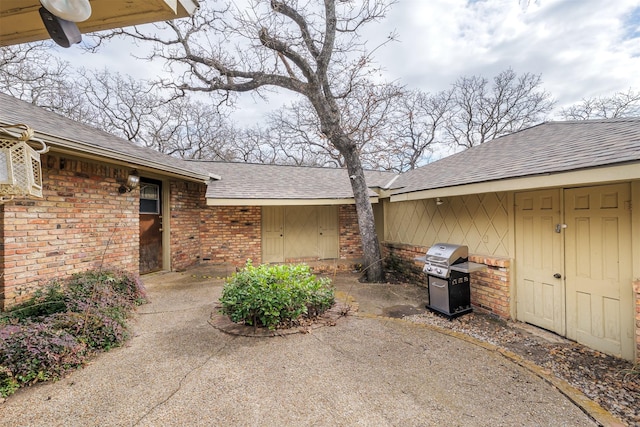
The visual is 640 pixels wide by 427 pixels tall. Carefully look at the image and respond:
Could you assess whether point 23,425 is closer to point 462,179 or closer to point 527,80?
point 462,179

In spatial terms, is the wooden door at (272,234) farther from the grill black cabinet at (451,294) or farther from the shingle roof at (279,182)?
the grill black cabinet at (451,294)

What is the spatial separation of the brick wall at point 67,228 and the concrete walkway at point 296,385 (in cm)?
162

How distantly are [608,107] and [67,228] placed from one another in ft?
66.9

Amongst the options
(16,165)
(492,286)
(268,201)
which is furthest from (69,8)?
(268,201)

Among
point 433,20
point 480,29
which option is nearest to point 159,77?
point 433,20

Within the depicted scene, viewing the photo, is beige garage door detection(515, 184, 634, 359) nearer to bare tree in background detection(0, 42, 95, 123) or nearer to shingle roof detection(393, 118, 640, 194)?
shingle roof detection(393, 118, 640, 194)

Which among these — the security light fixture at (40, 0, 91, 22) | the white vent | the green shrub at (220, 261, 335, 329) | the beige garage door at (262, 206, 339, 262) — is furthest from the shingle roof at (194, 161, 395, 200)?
the security light fixture at (40, 0, 91, 22)

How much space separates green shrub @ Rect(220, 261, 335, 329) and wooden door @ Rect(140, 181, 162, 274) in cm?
335

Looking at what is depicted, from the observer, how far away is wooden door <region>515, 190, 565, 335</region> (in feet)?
11.9

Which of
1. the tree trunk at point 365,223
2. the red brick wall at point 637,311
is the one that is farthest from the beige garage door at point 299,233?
the red brick wall at point 637,311

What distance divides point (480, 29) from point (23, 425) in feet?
32.1

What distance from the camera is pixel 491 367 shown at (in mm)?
2703

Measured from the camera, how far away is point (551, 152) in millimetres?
3750

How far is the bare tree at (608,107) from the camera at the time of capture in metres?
12.0
